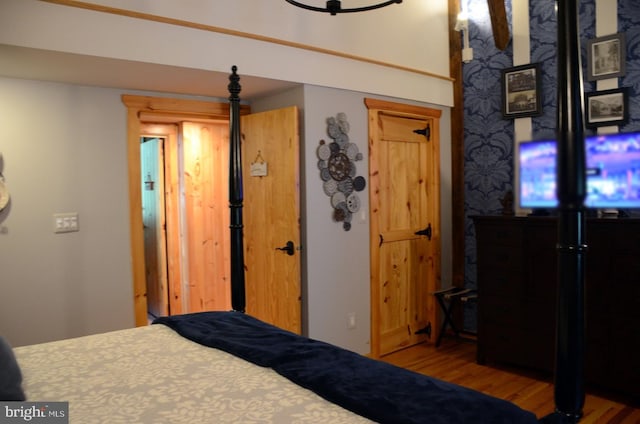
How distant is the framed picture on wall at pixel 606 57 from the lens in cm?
344

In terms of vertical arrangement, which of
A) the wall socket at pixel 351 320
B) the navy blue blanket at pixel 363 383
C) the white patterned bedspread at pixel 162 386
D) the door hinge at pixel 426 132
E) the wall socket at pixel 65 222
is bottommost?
the wall socket at pixel 351 320

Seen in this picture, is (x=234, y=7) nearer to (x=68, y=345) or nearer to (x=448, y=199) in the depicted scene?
(x=68, y=345)

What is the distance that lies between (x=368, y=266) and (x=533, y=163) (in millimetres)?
3057

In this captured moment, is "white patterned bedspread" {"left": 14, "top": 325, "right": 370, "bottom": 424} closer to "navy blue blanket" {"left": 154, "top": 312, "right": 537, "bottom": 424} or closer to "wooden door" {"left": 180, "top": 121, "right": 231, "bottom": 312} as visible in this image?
"navy blue blanket" {"left": 154, "top": 312, "right": 537, "bottom": 424}

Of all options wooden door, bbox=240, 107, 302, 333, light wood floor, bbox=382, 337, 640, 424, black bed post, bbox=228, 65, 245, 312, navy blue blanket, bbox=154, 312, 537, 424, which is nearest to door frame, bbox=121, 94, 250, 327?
wooden door, bbox=240, 107, 302, 333

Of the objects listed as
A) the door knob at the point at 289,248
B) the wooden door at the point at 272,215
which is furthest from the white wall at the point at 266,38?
the door knob at the point at 289,248

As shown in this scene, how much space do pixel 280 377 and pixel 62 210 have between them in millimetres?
2290

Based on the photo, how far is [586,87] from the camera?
144 inches

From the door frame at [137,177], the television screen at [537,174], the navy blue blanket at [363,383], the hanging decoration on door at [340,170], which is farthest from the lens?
the hanging decoration on door at [340,170]

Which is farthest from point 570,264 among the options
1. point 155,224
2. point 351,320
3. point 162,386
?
point 155,224

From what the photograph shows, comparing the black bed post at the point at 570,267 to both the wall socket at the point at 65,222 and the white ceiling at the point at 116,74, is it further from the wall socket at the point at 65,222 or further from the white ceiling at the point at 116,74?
the wall socket at the point at 65,222

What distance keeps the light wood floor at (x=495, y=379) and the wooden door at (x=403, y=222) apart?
22 cm

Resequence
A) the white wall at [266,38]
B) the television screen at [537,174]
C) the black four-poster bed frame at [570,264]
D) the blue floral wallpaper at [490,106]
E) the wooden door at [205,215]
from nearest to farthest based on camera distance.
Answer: the television screen at [537,174]
the black four-poster bed frame at [570,264]
the white wall at [266,38]
the blue floral wallpaper at [490,106]
the wooden door at [205,215]

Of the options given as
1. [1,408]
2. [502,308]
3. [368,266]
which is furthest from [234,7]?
[502,308]
